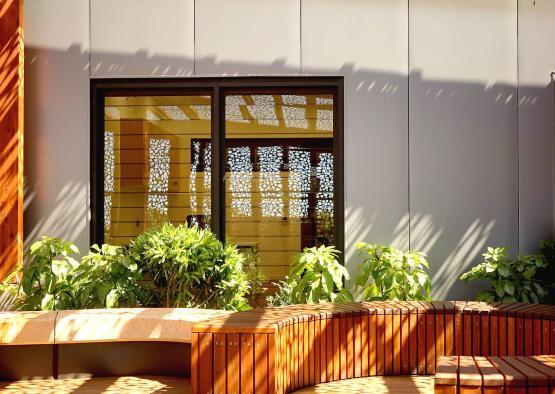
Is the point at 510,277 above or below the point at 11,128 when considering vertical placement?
below

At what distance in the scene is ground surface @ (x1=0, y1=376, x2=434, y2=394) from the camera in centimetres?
513

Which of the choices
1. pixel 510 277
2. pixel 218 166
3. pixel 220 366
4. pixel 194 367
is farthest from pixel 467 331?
pixel 218 166

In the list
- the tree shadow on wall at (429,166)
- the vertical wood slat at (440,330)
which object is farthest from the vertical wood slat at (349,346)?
the tree shadow on wall at (429,166)

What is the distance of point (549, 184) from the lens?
24.2 ft

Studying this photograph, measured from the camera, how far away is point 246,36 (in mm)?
7508

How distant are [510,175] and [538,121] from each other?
2.06 ft

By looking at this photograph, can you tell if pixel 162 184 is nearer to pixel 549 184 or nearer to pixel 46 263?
pixel 46 263

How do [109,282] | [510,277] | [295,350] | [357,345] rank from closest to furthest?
1. [295,350]
2. [357,345]
3. [109,282]
4. [510,277]

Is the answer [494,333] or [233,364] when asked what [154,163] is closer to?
[233,364]

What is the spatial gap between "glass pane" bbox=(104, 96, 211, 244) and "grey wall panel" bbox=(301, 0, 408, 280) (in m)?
1.43

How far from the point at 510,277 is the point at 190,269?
10.1ft

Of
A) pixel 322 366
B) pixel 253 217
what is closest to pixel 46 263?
pixel 253 217

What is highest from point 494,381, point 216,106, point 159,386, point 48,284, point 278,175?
point 216,106

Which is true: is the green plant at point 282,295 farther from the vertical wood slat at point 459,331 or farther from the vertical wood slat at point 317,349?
the vertical wood slat at point 459,331
